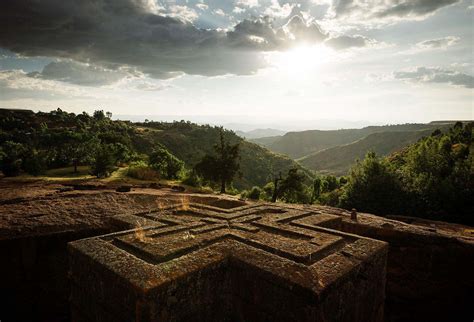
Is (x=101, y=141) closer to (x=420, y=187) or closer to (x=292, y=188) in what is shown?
(x=292, y=188)

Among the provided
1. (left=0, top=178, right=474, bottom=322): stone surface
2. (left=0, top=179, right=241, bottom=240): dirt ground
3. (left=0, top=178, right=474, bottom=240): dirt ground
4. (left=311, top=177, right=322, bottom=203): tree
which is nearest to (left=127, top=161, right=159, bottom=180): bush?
(left=0, top=178, right=474, bottom=240): dirt ground

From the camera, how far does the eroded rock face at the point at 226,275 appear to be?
428 cm

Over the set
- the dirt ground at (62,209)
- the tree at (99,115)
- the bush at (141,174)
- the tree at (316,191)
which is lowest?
the tree at (316,191)

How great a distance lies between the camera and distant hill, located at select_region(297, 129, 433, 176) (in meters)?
122

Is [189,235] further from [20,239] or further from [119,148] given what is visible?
[119,148]

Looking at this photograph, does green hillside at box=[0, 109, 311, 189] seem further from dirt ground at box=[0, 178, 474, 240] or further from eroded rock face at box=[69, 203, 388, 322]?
eroded rock face at box=[69, 203, 388, 322]

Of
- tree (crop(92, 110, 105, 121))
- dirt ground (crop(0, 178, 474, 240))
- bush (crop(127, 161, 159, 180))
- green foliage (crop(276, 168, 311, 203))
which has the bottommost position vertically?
green foliage (crop(276, 168, 311, 203))

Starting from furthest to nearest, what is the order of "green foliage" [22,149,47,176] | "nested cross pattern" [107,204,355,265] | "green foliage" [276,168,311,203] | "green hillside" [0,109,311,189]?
"green hillside" [0,109,311,189]
"green foliage" [276,168,311,203]
"green foliage" [22,149,47,176]
"nested cross pattern" [107,204,355,265]

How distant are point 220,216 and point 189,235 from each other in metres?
1.61

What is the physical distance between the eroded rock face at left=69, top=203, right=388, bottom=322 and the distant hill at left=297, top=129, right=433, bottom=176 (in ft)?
385

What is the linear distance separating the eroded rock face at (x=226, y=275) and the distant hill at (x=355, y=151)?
11726 cm

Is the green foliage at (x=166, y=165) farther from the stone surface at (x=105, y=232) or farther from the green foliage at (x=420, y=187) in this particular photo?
the stone surface at (x=105, y=232)

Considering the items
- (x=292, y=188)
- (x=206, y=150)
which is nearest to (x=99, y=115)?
(x=206, y=150)

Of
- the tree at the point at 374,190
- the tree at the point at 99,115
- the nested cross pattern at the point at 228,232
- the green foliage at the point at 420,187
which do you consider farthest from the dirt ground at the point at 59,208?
the tree at the point at 99,115
